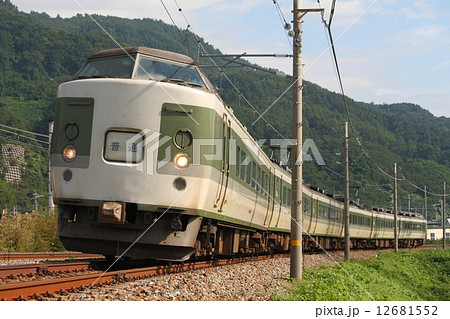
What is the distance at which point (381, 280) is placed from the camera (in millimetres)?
20797

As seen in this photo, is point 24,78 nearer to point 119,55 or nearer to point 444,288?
point 444,288

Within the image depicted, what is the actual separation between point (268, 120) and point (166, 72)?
2307 inches

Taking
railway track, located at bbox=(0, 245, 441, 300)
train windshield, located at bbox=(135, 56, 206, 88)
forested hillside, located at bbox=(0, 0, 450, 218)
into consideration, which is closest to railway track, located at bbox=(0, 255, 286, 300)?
railway track, located at bbox=(0, 245, 441, 300)

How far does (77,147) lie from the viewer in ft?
35.9

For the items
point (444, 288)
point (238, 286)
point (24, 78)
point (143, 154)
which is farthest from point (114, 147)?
point (24, 78)

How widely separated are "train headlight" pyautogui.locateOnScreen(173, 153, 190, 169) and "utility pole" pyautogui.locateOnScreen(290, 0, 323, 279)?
4.66 meters

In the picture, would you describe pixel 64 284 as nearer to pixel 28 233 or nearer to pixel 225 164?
pixel 225 164

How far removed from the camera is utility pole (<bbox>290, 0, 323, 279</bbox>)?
15.0 metres

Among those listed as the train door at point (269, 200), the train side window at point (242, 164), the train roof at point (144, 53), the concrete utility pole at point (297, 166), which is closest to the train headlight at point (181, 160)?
the train roof at point (144, 53)

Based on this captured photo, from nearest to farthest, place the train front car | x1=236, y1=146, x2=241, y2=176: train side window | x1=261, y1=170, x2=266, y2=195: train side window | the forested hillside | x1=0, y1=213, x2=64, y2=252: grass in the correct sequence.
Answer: the train front car, x1=236, y1=146, x2=241, y2=176: train side window, x1=261, y1=170, x2=266, y2=195: train side window, x1=0, y1=213, x2=64, y2=252: grass, the forested hillside

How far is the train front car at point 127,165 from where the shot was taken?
35.4 ft

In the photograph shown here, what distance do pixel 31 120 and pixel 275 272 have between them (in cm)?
7886

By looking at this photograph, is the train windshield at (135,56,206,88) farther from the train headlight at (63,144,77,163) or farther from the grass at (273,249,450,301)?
the grass at (273,249,450,301)

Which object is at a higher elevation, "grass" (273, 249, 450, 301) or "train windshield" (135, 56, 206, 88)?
"train windshield" (135, 56, 206, 88)
